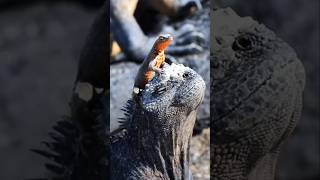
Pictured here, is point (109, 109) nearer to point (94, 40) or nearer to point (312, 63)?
point (94, 40)

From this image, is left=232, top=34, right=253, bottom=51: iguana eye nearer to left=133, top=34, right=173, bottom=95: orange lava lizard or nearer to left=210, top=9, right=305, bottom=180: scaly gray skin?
left=210, top=9, right=305, bottom=180: scaly gray skin

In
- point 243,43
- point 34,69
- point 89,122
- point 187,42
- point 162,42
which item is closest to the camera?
point 162,42

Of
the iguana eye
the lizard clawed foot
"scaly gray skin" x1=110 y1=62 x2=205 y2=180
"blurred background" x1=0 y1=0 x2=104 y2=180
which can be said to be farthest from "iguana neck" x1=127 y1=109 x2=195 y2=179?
"blurred background" x1=0 y1=0 x2=104 y2=180

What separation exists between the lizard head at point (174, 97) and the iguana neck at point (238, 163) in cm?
11

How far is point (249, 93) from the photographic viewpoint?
1.42 metres

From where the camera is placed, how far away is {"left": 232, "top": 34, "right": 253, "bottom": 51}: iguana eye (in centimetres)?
144

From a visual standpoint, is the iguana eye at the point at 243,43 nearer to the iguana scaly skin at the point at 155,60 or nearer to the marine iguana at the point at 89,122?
the iguana scaly skin at the point at 155,60

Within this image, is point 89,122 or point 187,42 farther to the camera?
point 187,42

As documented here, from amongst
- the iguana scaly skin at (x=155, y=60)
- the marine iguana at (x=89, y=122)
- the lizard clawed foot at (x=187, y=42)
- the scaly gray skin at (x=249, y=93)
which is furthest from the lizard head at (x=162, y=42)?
the lizard clawed foot at (x=187, y=42)

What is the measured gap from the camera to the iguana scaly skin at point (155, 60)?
134 cm

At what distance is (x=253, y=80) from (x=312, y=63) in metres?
1.67

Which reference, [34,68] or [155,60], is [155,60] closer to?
[155,60]

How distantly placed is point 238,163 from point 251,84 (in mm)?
107

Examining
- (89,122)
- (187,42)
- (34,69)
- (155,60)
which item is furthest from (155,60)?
(34,69)
